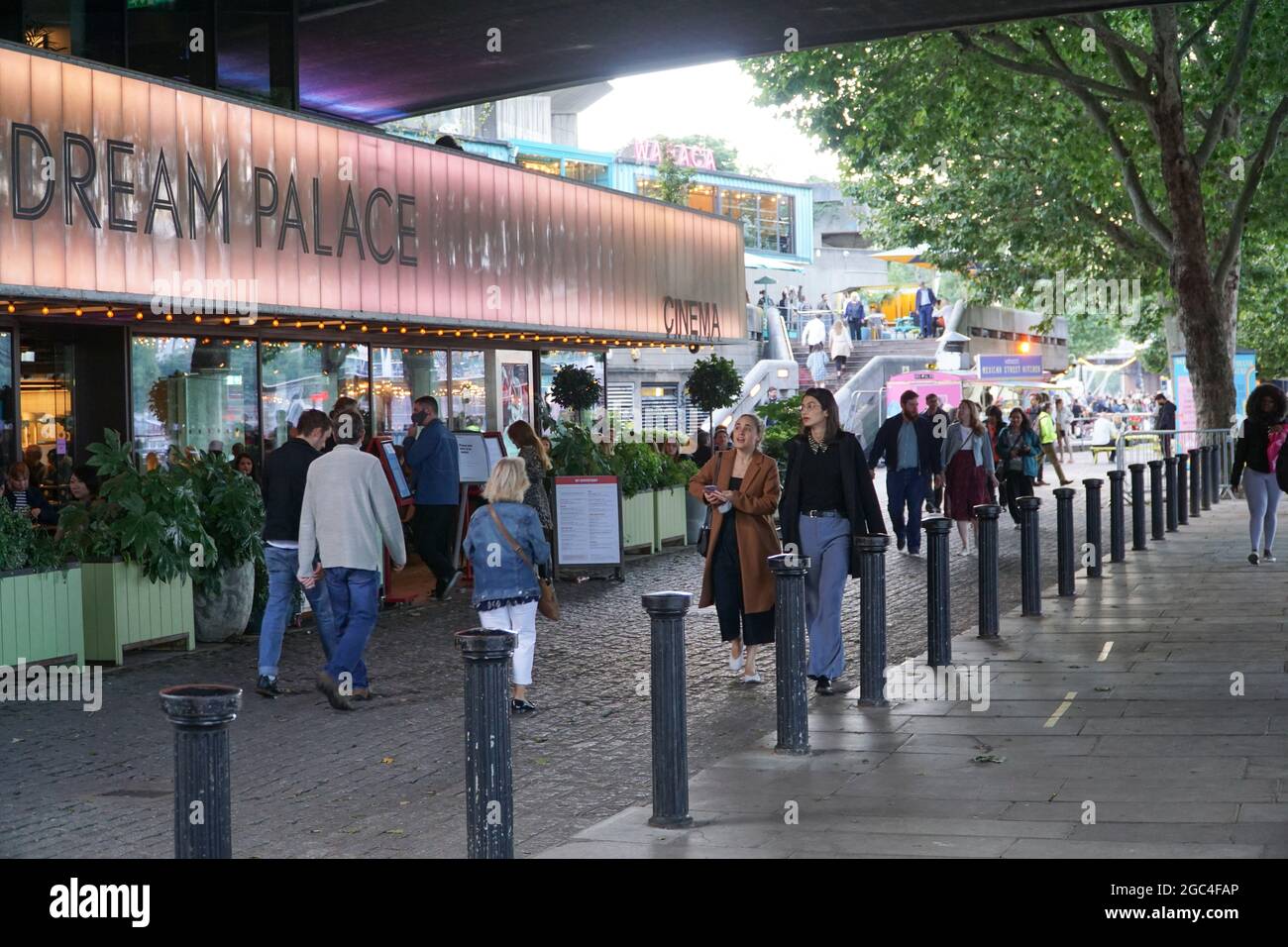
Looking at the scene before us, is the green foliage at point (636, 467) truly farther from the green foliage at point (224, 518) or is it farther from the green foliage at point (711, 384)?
the green foliage at point (224, 518)

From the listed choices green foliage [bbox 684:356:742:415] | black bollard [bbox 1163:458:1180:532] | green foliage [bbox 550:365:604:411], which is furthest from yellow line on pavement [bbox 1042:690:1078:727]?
green foliage [bbox 684:356:742:415]

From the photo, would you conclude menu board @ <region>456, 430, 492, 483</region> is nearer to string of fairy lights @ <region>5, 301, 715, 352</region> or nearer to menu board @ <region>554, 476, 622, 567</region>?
menu board @ <region>554, 476, 622, 567</region>

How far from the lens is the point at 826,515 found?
32.0ft

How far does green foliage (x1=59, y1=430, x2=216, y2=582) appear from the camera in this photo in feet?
37.6

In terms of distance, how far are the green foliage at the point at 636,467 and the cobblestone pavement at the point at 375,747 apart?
536 cm

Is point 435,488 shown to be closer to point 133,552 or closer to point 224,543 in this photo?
point 224,543

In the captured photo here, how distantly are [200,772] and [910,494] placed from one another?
14732 mm

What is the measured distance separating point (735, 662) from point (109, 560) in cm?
454

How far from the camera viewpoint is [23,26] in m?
16.0

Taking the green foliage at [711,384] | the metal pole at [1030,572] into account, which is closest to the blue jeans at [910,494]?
the green foliage at [711,384]

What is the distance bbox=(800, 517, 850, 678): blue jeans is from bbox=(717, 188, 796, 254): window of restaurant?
49.9 meters

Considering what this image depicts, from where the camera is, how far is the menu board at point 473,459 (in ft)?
54.7

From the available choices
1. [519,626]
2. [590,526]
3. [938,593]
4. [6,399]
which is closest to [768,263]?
[590,526]
